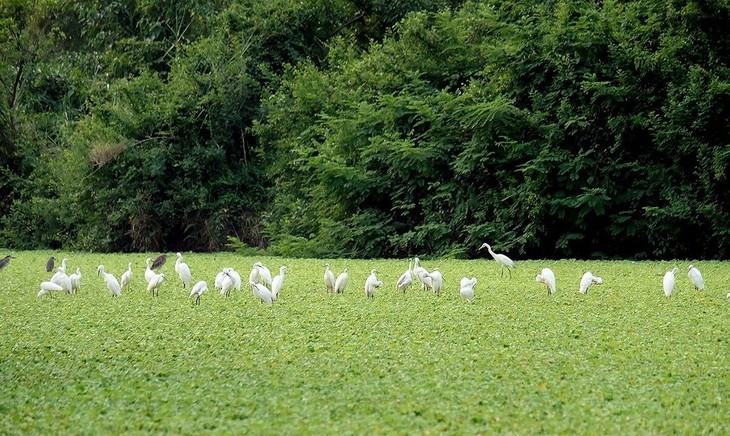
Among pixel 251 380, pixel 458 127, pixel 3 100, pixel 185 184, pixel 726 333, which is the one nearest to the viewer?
pixel 251 380

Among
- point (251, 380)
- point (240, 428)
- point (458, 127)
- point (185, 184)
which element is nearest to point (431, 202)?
point (458, 127)

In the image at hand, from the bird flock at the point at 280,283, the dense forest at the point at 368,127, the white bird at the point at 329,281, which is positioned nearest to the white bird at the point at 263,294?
the bird flock at the point at 280,283

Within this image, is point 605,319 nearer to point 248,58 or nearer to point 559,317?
point 559,317

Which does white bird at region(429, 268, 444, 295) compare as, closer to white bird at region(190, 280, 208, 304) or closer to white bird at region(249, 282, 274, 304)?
white bird at region(249, 282, 274, 304)

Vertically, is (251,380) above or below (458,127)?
below

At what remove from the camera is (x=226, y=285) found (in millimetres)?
11570

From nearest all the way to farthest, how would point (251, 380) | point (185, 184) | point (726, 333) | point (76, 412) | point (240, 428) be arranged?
1. point (240, 428)
2. point (76, 412)
3. point (251, 380)
4. point (726, 333)
5. point (185, 184)

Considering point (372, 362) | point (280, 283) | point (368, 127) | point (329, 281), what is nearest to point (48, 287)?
point (280, 283)

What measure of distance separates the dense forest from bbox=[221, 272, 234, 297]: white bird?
7.43 meters

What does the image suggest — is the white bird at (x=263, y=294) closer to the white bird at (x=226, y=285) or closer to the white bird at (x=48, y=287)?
the white bird at (x=226, y=285)

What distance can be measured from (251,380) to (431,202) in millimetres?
13208

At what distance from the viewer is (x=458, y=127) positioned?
64.5 ft

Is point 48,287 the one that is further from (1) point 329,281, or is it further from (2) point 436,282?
(2) point 436,282

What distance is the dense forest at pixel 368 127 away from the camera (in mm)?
17438
